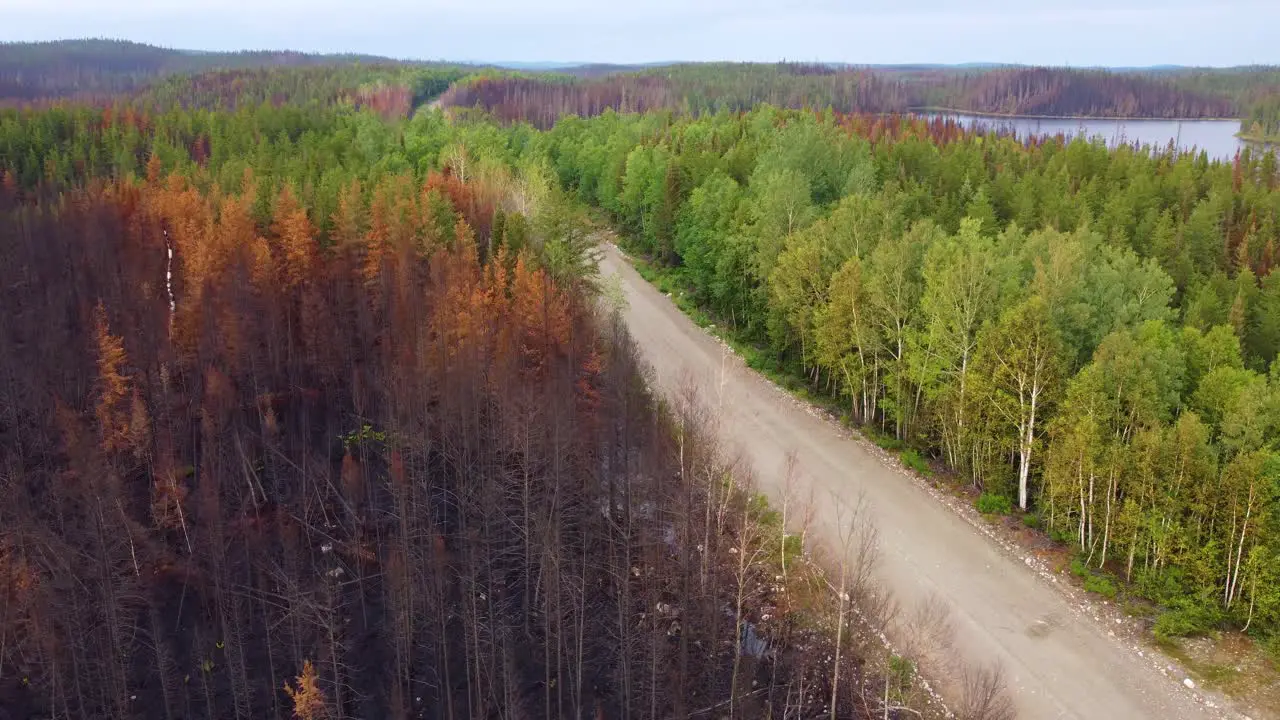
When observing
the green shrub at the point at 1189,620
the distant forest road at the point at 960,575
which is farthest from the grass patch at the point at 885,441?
the green shrub at the point at 1189,620

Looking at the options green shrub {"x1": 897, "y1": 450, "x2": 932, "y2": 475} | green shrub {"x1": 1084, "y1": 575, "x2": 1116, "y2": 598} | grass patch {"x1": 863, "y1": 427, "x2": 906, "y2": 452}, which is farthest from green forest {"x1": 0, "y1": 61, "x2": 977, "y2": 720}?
grass patch {"x1": 863, "y1": 427, "x2": 906, "y2": 452}

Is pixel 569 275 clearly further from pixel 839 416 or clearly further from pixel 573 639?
pixel 573 639

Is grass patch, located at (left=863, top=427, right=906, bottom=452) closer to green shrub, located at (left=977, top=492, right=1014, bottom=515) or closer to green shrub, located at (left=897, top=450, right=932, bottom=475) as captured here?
green shrub, located at (left=897, top=450, right=932, bottom=475)

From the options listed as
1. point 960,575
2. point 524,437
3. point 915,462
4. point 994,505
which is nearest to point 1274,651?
point 960,575

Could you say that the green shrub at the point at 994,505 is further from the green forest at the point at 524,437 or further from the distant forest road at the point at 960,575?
the distant forest road at the point at 960,575

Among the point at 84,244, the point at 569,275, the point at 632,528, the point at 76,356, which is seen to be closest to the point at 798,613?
the point at 632,528

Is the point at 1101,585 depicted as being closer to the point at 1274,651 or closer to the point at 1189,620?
the point at 1189,620

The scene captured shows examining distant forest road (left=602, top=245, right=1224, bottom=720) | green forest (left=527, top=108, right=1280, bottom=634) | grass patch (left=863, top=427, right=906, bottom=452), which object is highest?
green forest (left=527, top=108, right=1280, bottom=634)
